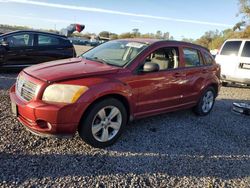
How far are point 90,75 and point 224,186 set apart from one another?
236 centimetres

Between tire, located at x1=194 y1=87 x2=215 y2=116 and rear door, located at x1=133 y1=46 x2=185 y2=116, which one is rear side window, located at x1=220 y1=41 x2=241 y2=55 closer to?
tire, located at x1=194 y1=87 x2=215 y2=116

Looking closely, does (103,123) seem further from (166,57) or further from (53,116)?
(166,57)

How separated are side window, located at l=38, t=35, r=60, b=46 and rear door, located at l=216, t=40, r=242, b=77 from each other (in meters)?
6.30

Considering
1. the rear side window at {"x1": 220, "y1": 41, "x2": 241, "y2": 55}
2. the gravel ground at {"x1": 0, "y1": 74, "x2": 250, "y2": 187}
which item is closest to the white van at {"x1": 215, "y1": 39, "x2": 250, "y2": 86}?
the rear side window at {"x1": 220, "y1": 41, "x2": 241, "y2": 55}

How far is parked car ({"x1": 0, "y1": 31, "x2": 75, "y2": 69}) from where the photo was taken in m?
9.09

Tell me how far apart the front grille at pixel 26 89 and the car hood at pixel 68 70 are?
0.14 meters

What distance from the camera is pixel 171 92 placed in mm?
5203

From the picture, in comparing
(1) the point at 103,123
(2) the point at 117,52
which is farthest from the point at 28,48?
(1) the point at 103,123

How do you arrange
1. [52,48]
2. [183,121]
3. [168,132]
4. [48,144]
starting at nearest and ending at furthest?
[48,144] → [168,132] → [183,121] → [52,48]

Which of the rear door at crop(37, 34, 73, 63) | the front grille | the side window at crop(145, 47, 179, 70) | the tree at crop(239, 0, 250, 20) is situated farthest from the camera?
the tree at crop(239, 0, 250, 20)

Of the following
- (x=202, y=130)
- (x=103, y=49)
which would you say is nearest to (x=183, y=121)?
(x=202, y=130)

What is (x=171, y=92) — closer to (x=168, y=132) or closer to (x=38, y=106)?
(x=168, y=132)

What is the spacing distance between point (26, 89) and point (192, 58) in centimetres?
354

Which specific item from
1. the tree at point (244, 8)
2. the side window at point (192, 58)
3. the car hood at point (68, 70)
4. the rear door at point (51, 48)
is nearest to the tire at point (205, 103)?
the side window at point (192, 58)
